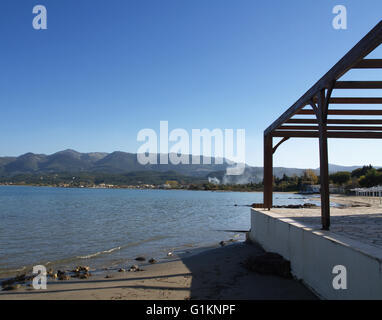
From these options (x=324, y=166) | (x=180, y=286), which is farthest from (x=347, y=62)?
(x=180, y=286)

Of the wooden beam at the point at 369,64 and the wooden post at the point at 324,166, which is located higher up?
the wooden beam at the point at 369,64

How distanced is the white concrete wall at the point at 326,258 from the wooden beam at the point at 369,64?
255cm

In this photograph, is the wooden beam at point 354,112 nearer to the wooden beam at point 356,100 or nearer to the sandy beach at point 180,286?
the wooden beam at point 356,100

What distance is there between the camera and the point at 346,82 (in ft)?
19.6

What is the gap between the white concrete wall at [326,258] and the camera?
12.3 ft

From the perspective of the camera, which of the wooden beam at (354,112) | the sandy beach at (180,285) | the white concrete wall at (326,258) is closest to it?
the white concrete wall at (326,258)

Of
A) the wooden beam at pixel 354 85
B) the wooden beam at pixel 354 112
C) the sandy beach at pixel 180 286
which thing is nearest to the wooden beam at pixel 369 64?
the wooden beam at pixel 354 85

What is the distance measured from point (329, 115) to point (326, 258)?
4139 millimetres
